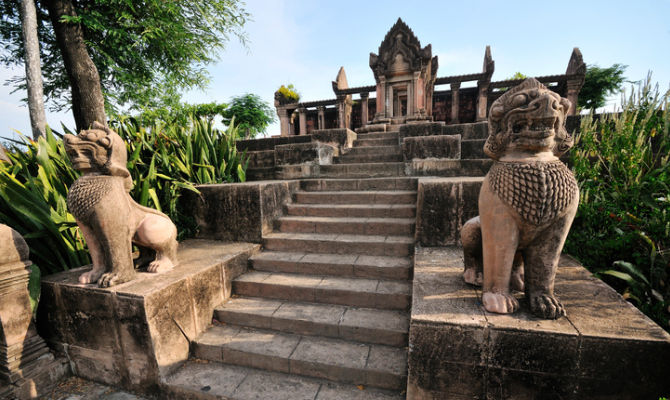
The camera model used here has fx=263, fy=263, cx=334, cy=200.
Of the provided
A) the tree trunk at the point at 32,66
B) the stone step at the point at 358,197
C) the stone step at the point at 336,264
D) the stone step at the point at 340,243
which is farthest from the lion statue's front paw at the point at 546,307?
the tree trunk at the point at 32,66

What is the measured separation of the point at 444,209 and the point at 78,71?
7396 mm

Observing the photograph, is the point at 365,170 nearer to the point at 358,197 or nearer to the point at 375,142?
the point at 358,197

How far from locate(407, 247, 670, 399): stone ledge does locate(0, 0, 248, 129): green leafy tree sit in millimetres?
7296

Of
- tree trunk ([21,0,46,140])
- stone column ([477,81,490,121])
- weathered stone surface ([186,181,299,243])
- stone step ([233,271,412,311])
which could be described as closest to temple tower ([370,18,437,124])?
stone column ([477,81,490,121])

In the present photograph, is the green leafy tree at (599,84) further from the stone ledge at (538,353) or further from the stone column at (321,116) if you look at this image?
the stone ledge at (538,353)

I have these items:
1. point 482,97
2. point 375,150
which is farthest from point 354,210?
point 482,97

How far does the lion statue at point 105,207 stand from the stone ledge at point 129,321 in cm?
17

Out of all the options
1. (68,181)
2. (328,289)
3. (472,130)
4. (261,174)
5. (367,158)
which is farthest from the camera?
(472,130)

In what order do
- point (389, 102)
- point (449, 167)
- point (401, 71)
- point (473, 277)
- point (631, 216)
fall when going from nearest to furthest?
point (473, 277) < point (631, 216) < point (449, 167) < point (401, 71) < point (389, 102)

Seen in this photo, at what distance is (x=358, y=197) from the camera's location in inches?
146

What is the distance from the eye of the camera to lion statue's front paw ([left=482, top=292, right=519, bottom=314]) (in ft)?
5.00

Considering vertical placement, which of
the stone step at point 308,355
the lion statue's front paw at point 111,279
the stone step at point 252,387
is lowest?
the stone step at point 252,387

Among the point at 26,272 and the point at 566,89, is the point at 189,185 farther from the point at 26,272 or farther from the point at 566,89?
the point at 566,89

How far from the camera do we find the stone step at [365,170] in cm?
470
